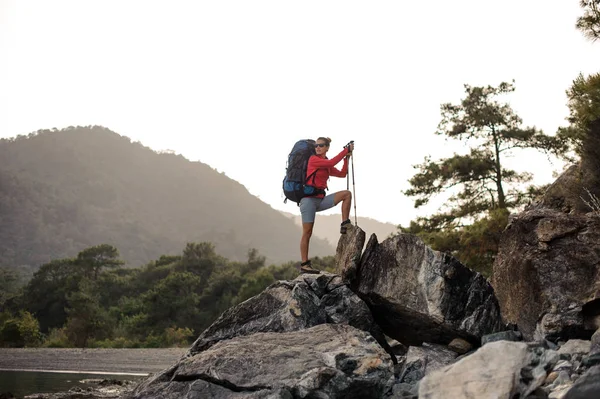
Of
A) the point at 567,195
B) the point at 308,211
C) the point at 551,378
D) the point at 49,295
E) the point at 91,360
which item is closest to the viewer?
the point at 551,378

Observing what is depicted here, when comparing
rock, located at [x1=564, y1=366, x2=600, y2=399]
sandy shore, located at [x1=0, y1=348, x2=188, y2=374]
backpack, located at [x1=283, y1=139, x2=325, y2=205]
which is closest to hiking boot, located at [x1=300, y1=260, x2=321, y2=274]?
backpack, located at [x1=283, y1=139, x2=325, y2=205]

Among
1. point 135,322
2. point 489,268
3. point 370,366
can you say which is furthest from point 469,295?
point 135,322

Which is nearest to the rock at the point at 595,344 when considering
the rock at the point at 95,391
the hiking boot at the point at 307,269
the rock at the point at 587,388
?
the rock at the point at 587,388

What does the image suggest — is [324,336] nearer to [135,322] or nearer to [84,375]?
[84,375]

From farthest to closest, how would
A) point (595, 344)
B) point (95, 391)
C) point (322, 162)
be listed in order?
point (95, 391) < point (322, 162) < point (595, 344)

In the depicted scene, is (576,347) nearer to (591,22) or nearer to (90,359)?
(591,22)

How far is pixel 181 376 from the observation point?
9680 mm

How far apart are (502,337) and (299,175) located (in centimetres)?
511

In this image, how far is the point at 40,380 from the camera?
72.5 feet

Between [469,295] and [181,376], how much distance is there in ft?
18.1

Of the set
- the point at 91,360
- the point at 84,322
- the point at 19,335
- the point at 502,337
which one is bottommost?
the point at 91,360

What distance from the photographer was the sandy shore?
27.4 m

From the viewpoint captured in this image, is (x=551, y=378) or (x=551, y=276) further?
(x=551, y=276)

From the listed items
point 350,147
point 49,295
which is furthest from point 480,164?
point 49,295
